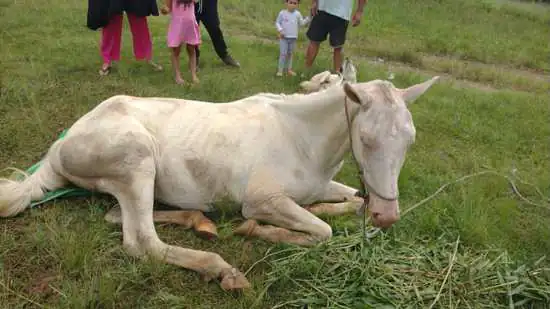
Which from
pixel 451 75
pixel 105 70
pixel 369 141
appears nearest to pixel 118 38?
pixel 105 70

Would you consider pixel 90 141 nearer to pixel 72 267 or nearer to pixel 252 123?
pixel 72 267

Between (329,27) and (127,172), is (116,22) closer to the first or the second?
(329,27)

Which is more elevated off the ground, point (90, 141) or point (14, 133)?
point (90, 141)

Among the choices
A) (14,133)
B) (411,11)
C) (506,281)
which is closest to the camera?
(506,281)

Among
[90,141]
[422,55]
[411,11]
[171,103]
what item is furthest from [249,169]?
[411,11]

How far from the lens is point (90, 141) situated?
352 centimetres

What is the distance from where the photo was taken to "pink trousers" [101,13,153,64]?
22.2ft

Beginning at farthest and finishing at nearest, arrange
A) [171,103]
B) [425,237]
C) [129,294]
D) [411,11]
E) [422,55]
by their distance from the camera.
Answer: [411,11] → [422,55] → [171,103] → [425,237] → [129,294]

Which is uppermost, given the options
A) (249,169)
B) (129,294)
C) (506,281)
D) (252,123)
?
(252,123)

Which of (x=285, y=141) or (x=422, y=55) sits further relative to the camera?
(x=422, y=55)

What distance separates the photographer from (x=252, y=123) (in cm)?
379

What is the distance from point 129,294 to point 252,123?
155cm

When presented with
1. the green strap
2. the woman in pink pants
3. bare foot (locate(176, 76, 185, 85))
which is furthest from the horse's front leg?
the woman in pink pants

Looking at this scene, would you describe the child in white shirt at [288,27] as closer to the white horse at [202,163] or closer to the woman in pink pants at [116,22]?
the woman in pink pants at [116,22]
